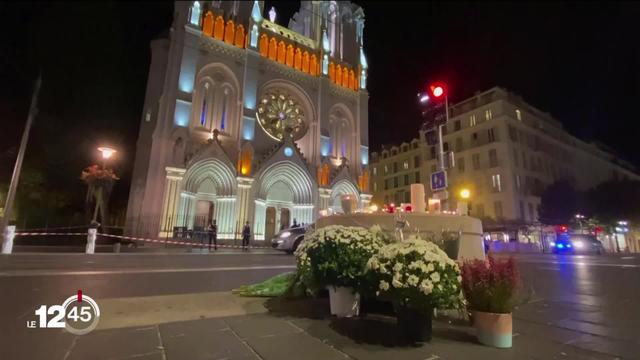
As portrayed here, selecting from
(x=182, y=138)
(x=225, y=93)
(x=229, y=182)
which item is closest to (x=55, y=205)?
(x=182, y=138)

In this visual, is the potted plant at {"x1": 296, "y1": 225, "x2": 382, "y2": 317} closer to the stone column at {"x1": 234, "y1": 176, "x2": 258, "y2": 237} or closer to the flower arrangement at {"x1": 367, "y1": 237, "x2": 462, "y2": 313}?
the flower arrangement at {"x1": 367, "y1": 237, "x2": 462, "y2": 313}

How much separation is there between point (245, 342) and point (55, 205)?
25746 mm

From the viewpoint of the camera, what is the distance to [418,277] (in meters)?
2.79

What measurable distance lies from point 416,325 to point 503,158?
121 ft

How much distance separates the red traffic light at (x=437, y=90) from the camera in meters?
6.53

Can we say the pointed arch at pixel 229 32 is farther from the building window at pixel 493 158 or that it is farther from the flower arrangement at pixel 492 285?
the building window at pixel 493 158

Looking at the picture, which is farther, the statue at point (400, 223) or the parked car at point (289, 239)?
the parked car at point (289, 239)

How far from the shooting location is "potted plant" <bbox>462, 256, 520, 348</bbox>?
276 centimetres

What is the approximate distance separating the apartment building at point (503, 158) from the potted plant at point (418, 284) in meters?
28.9

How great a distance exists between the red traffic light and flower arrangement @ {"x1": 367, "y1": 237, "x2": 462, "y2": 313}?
4.49 meters

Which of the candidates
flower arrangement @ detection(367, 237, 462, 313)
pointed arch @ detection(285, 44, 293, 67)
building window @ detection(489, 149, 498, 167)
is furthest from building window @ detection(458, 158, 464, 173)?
flower arrangement @ detection(367, 237, 462, 313)

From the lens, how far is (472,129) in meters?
38.4

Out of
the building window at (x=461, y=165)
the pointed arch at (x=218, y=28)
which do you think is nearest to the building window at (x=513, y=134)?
the building window at (x=461, y=165)

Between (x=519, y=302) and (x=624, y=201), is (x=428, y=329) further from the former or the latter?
(x=624, y=201)
